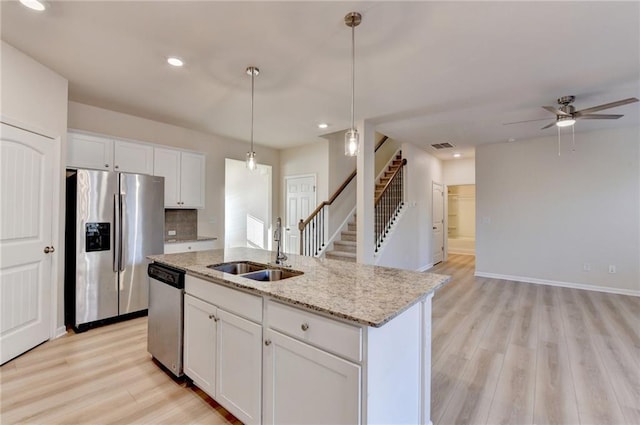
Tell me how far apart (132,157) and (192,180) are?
0.86 m

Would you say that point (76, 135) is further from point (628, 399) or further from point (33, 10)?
point (628, 399)

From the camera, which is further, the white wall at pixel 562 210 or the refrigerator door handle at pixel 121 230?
the white wall at pixel 562 210

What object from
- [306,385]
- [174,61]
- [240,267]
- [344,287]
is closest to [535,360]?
[344,287]

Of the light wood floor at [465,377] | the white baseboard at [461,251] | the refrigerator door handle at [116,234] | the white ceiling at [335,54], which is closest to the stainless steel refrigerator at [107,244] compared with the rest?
the refrigerator door handle at [116,234]

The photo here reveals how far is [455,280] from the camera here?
5.68m

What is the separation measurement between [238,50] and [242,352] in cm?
237

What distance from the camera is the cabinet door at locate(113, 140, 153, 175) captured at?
377 cm

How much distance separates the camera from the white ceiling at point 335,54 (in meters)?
2.06

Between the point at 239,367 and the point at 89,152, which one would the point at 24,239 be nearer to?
the point at 89,152

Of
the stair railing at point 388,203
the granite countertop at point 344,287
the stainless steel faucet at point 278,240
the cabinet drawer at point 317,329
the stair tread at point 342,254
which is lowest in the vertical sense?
the stair tread at point 342,254

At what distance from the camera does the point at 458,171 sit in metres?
7.64

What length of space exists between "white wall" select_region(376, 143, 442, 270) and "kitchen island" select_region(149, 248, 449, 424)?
3.15m

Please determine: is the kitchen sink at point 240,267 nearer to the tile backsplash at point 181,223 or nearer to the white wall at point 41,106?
the white wall at point 41,106

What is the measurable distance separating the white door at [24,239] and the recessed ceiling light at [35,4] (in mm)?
1107
